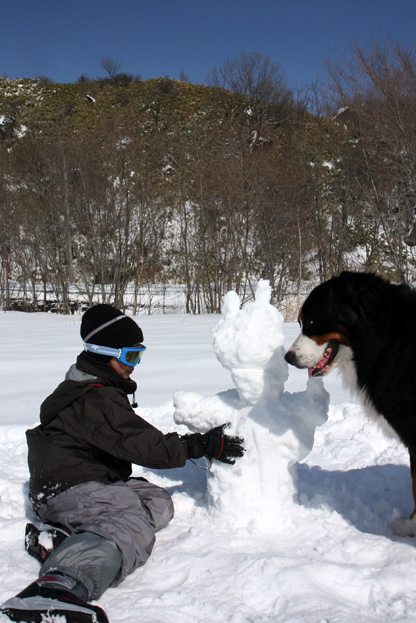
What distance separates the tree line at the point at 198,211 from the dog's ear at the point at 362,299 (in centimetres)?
1018

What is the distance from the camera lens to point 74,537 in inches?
68.3

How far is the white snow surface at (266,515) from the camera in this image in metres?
1.58

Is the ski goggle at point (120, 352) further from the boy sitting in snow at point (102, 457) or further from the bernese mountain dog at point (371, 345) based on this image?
the bernese mountain dog at point (371, 345)

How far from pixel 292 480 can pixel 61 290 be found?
606 inches

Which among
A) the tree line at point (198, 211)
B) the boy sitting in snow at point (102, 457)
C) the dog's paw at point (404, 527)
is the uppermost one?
the tree line at point (198, 211)

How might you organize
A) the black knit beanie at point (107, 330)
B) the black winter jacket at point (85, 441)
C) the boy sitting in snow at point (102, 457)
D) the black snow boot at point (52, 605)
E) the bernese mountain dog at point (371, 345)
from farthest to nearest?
the black knit beanie at point (107, 330)
the bernese mountain dog at point (371, 345)
the black winter jacket at point (85, 441)
the boy sitting in snow at point (102, 457)
the black snow boot at point (52, 605)

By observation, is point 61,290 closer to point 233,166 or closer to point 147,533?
point 233,166

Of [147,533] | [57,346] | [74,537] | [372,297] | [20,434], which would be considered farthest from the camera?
[57,346]

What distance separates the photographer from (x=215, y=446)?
2137mm

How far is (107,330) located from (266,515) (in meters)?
1.24

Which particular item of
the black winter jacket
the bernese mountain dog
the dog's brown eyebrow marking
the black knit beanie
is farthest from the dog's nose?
the black knit beanie

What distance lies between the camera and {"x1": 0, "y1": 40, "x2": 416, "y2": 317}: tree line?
13352 mm

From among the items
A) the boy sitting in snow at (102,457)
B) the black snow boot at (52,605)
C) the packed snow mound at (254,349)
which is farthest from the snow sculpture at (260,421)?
the black snow boot at (52,605)

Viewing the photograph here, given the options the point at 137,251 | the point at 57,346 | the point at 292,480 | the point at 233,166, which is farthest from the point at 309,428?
the point at 137,251
